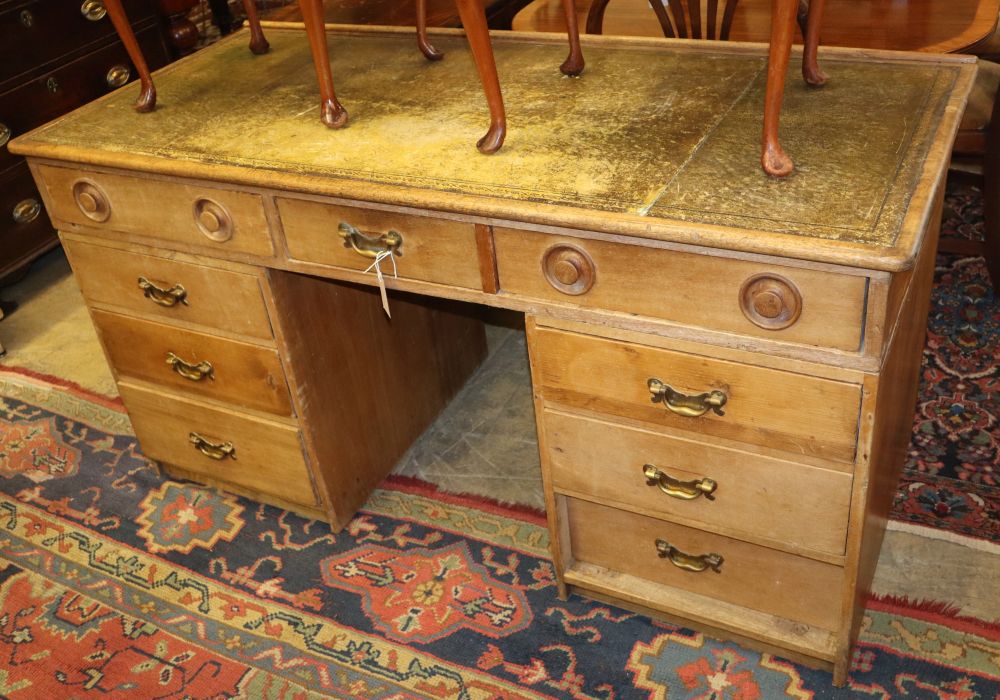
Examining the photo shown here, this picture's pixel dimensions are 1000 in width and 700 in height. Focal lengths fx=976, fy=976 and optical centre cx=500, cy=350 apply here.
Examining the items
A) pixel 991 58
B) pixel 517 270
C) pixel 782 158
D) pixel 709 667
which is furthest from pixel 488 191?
pixel 991 58

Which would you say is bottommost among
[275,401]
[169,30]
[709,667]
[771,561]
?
[709,667]

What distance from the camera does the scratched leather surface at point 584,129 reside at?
1405 mm

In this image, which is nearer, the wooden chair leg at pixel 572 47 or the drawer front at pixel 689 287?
the drawer front at pixel 689 287

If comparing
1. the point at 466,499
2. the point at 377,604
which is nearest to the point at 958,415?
the point at 466,499

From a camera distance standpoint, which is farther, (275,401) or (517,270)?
(275,401)

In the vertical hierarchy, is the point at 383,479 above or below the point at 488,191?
below

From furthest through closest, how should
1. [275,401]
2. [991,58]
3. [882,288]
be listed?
[991,58] < [275,401] < [882,288]

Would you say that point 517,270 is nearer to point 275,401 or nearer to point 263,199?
point 263,199

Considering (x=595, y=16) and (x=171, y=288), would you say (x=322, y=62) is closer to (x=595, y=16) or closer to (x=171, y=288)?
(x=171, y=288)

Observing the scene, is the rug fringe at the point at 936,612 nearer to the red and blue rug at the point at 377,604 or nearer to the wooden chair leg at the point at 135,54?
the red and blue rug at the point at 377,604

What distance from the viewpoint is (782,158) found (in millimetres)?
1428

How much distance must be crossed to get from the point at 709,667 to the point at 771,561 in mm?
263

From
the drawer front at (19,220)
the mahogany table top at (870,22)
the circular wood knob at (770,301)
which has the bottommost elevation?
the drawer front at (19,220)

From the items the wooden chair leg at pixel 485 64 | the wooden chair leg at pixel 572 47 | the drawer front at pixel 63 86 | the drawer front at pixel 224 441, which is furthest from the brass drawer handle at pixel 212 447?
the drawer front at pixel 63 86
